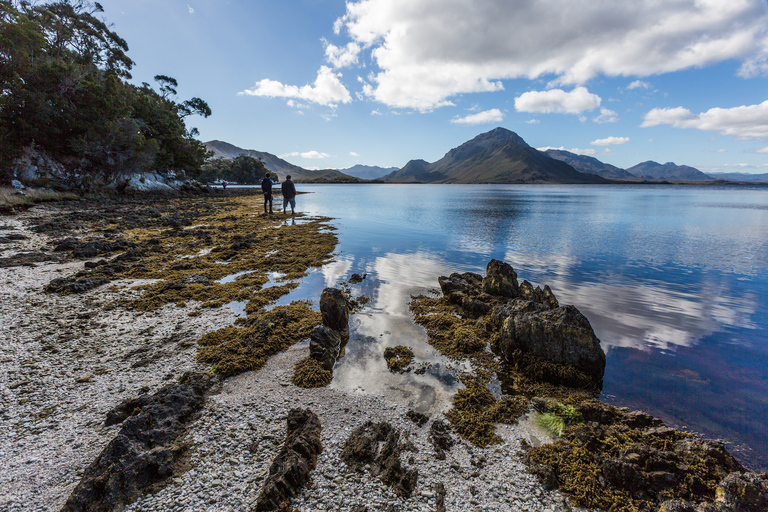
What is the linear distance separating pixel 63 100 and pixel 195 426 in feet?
148

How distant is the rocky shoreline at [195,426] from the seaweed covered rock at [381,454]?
0.05 metres

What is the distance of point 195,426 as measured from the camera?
16.0ft

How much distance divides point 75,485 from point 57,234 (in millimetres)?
21105

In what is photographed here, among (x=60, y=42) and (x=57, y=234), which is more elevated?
(x=60, y=42)

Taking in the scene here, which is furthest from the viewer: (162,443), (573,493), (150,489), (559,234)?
(559,234)

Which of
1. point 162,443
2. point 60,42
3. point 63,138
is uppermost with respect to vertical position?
point 60,42

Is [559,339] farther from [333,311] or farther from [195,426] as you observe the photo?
[195,426]

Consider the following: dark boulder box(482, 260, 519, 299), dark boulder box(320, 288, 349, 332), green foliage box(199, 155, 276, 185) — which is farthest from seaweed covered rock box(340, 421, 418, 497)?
green foliage box(199, 155, 276, 185)

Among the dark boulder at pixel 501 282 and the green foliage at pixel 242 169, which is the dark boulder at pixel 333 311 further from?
the green foliage at pixel 242 169

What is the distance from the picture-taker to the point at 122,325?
8.27 m

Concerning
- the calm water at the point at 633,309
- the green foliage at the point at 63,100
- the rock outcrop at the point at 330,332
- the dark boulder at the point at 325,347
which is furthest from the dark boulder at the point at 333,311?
A: the green foliage at the point at 63,100

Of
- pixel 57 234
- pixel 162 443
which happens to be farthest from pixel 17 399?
pixel 57 234

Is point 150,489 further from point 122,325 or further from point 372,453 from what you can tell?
point 122,325

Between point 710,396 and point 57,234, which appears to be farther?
point 57,234
